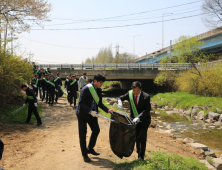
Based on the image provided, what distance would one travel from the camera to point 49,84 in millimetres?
14508

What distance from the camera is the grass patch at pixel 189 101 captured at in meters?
20.0

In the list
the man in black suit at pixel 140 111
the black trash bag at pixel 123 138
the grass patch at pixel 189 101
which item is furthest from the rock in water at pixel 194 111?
the black trash bag at pixel 123 138

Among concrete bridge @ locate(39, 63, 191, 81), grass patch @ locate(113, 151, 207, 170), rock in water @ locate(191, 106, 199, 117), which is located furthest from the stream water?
concrete bridge @ locate(39, 63, 191, 81)

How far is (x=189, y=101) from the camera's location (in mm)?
23016

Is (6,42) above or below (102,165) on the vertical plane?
above

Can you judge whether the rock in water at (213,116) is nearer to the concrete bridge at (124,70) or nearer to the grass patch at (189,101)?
the grass patch at (189,101)

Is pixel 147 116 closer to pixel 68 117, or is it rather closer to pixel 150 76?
pixel 68 117

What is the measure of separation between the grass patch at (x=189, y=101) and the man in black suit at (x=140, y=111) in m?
15.8

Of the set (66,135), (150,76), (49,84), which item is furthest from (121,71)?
(66,135)

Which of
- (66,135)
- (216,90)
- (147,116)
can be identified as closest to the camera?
(147,116)

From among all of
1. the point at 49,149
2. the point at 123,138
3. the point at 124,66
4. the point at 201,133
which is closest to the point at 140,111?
the point at 123,138

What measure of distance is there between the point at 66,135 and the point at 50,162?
2921 millimetres

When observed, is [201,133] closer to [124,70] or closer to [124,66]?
[124,70]

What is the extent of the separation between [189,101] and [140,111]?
19.0 meters
